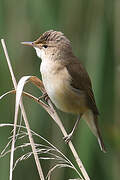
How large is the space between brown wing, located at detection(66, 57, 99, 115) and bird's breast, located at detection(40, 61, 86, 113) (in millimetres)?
51

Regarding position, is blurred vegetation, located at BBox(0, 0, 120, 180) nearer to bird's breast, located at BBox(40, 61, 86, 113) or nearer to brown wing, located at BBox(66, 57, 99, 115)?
brown wing, located at BBox(66, 57, 99, 115)

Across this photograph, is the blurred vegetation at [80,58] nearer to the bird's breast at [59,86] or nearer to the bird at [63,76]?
the bird at [63,76]

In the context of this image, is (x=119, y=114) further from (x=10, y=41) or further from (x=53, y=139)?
(x=10, y=41)

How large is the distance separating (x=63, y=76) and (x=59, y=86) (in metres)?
0.07

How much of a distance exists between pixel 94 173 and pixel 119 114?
0.48 meters

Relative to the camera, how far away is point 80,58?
3.08 m

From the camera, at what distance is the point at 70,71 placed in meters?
2.58

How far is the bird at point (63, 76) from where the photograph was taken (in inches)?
97.7

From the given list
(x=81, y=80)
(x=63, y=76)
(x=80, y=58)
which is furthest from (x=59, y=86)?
(x=80, y=58)

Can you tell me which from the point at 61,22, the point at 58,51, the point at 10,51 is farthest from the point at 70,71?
the point at 10,51

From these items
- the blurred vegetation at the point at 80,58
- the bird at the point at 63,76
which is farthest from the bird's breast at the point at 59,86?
the blurred vegetation at the point at 80,58

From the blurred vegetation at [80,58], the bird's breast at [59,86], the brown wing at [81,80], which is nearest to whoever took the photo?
the bird's breast at [59,86]

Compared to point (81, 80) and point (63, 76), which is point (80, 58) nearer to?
point (81, 80)

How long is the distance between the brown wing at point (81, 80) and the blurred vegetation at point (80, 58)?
0.05 metres
